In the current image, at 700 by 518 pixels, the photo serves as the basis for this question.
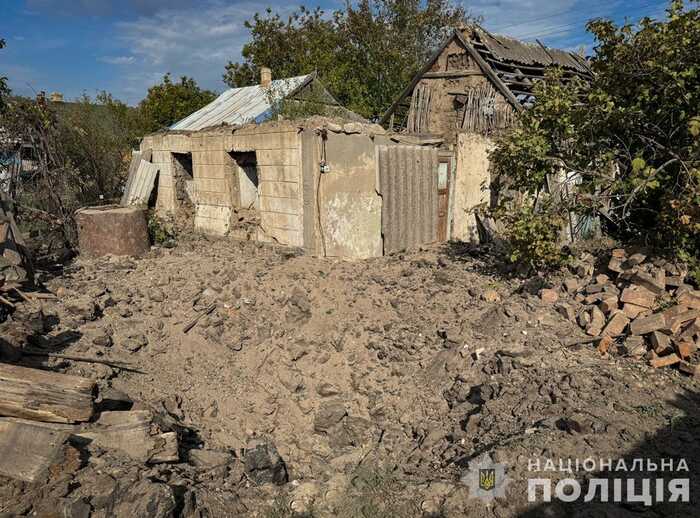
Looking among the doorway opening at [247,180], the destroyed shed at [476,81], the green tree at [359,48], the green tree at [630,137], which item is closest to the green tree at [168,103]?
the green tree at [359,48]

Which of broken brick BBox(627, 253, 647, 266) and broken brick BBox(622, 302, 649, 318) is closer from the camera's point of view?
broken brick BBox(622, 302, 649, 318)

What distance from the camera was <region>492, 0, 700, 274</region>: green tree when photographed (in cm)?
502

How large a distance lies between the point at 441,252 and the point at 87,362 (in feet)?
17.7

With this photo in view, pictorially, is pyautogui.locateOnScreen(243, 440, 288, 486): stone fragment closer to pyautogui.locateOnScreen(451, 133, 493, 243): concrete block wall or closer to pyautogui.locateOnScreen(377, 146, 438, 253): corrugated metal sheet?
pyautogui.locateOnScreen(377, 146, 438, 253): corrugated metal sheet

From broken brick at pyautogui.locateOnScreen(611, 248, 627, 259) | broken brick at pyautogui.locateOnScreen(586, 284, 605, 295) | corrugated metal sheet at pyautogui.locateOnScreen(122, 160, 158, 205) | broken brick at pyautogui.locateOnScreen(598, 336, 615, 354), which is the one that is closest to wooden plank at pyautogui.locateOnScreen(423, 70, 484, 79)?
corrugated metal sheet at pyautogui.locateOnScreen(122, 160, 158, 205)

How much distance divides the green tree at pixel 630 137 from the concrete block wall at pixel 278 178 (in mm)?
2939

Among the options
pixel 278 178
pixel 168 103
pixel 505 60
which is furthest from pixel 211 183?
pixel 168 103

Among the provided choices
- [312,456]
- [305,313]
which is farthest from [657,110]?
[312,456]

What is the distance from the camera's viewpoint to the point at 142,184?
10.1 m

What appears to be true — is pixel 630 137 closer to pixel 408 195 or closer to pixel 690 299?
pixel 690 299

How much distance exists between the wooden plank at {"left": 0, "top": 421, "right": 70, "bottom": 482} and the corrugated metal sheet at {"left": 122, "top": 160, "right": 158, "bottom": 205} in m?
7.79

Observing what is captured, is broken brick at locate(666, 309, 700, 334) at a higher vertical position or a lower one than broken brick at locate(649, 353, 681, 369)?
higher

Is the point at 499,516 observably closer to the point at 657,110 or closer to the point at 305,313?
the point at 305,313

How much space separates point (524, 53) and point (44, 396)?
15.2m
